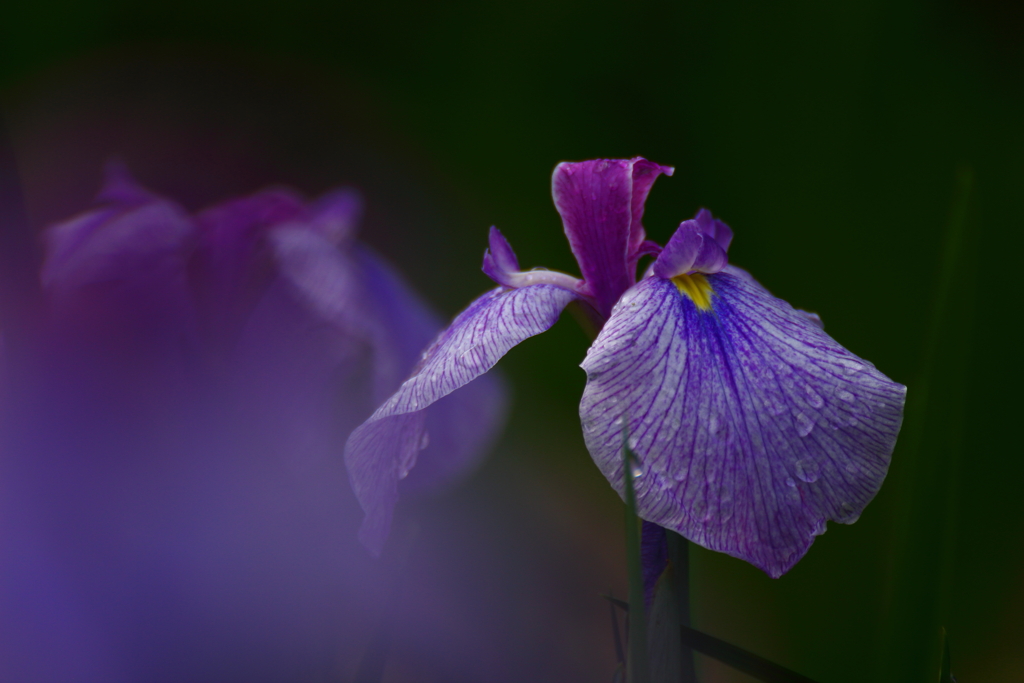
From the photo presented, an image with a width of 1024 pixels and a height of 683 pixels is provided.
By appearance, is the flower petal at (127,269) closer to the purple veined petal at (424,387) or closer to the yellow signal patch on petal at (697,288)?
the purple veined petal at (424,387)

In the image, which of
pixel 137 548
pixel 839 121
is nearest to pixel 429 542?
pixel 137 548

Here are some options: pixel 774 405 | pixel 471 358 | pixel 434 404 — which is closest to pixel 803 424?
pixel 774 405

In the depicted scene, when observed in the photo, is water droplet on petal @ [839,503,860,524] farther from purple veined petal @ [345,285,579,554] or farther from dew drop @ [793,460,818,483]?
purple veined petal @ [345,285,579,554]

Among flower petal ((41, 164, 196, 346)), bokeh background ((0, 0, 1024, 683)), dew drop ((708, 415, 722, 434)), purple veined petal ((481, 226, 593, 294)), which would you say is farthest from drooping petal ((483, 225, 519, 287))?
bokeh background ((0, 0, 1024, 683))

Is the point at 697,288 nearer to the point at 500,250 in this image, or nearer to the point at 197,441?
the point at 500,250

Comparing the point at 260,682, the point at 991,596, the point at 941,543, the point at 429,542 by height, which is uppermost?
the point at 941,543

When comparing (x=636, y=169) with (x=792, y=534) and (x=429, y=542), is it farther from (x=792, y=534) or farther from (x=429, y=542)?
(x=429, y=542)
